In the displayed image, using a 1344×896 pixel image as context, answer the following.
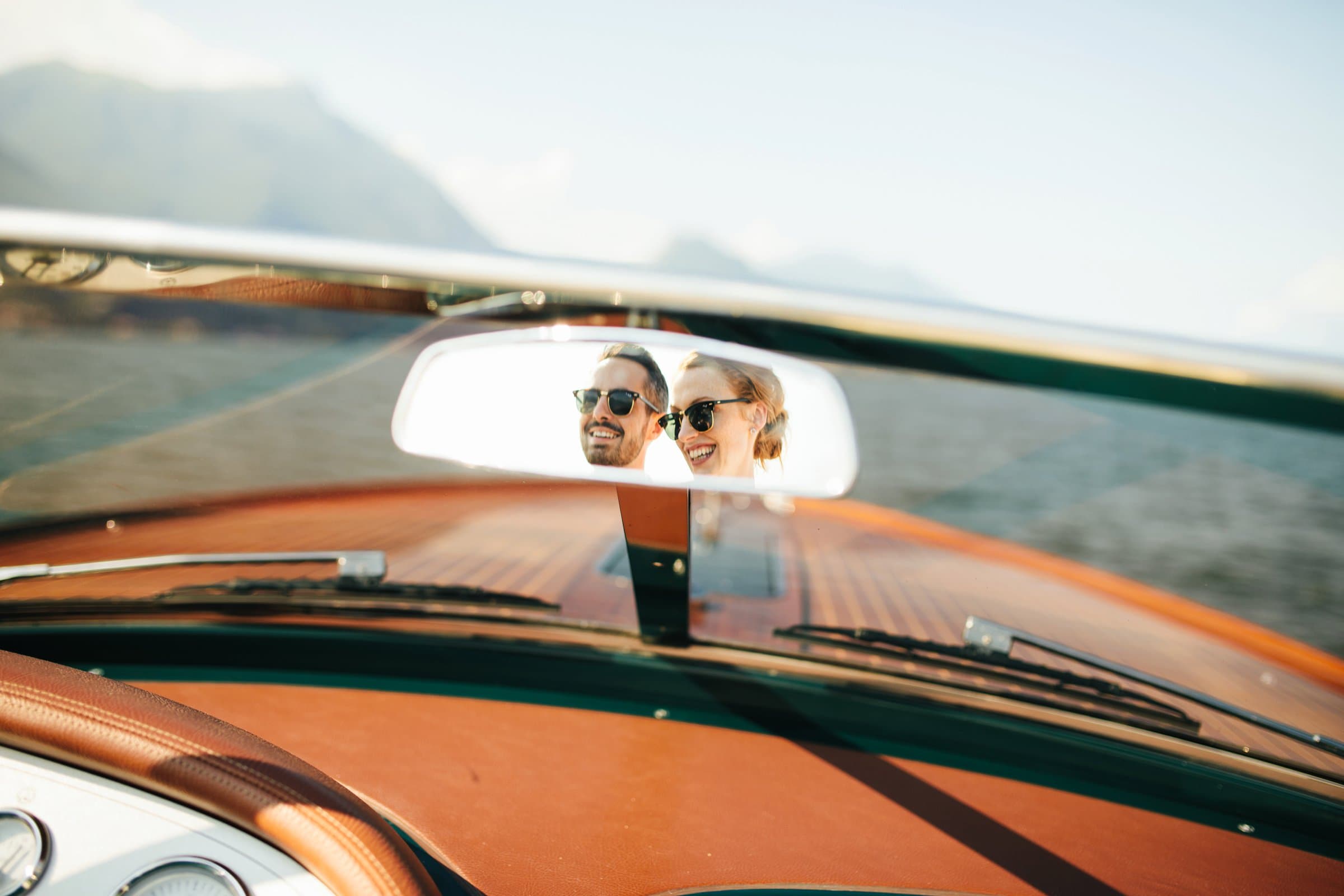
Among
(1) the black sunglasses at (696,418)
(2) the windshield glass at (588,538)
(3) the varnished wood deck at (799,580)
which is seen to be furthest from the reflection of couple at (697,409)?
(3) the varnished wood deck at (799,580)

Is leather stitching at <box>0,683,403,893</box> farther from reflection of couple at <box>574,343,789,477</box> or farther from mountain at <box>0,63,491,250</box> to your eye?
mountain at <box>0,63,491,250</box>

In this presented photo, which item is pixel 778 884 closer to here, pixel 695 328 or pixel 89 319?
pixel 695 328

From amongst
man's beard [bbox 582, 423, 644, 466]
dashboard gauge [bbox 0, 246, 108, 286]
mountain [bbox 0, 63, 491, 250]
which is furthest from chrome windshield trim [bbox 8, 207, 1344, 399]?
mountain [bbox 0, 63, 491, 250]

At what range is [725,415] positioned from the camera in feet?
2.98

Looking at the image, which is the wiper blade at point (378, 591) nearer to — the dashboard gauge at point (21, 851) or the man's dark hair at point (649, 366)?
the dashboard gauge at point (21, 851)

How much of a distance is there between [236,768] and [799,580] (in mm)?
1659

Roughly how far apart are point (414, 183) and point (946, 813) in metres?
132

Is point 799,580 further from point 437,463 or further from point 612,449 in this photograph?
point 437,463

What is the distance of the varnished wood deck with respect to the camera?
1.71 metres

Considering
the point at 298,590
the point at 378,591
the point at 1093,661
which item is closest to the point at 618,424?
the point at 378,591

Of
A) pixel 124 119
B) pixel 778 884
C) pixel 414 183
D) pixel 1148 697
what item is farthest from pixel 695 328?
pixel 414 183

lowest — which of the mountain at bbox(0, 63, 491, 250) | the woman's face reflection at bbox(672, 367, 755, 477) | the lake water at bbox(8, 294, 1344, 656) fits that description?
the woman's face reflection at bbox(672, 367, 755, 477)

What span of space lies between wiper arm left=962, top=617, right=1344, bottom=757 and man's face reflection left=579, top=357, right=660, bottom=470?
98 centimetres

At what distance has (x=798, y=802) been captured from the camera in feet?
4.41
